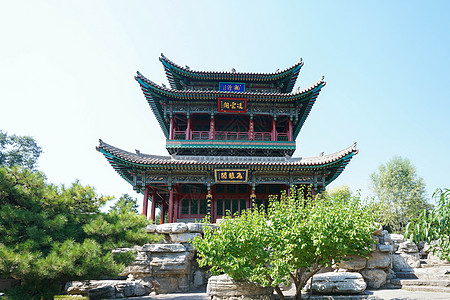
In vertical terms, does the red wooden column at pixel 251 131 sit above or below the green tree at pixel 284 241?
above

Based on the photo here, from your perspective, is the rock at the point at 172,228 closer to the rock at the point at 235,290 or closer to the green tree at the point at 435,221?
the rock at the point at 235,290

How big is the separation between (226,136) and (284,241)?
10.9 m

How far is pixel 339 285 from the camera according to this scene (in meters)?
9.26

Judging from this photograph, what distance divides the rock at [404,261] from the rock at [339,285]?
4.82 m

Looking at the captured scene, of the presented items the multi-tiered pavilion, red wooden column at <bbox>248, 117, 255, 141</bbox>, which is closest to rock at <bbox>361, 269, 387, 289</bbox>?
the multi-tiered pavilion

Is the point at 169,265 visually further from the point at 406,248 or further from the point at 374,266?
the point at 406,248

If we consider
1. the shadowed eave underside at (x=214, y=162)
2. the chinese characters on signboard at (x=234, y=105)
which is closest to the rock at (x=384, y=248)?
the shadowed eave underside at (x=214, y=162)

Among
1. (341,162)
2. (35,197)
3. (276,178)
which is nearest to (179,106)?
(276,178)

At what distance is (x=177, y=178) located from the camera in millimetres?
15664

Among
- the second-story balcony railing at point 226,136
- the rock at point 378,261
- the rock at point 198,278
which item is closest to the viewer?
the rock at point 378,261

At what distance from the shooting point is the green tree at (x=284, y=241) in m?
7.47

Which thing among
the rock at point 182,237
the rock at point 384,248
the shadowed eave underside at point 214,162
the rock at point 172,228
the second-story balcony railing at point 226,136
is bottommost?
the rock at point 384,248

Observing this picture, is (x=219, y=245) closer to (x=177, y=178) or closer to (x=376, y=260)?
(x=376, y=260)

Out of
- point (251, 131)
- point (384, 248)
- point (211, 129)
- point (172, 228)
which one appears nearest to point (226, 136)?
point (211, 129)
